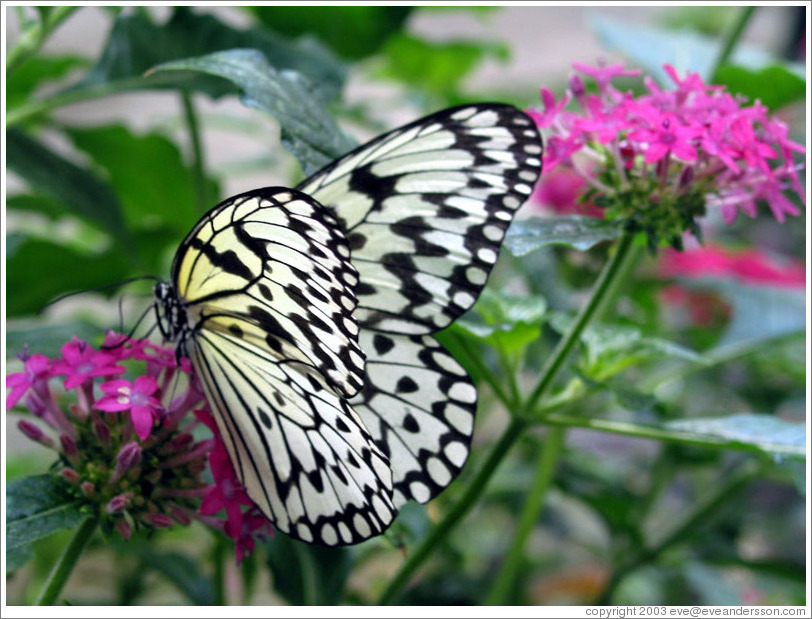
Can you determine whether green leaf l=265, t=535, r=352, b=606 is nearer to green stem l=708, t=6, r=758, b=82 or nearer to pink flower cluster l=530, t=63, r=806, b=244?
pink flower cluster l=530, t=63, r=806, b=244

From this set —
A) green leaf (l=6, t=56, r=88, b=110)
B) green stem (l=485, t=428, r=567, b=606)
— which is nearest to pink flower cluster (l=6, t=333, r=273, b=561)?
green stem (l=485, t=428, r=567, b=606)

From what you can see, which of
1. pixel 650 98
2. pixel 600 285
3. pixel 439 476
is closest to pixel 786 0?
pixel 650 98

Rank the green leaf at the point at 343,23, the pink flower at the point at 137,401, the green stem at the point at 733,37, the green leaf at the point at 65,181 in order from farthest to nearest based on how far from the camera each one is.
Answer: the green leaf at the point at 343,23 → the green stem at the point at 733,37 → the green leaf at the point at 65,181 → the pink flower at the point at 137,401

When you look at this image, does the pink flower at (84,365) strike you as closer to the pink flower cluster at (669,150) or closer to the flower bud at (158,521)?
the flower bud at (158,521)

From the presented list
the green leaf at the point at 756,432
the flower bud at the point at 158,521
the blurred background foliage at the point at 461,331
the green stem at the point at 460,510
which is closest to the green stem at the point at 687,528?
the blurred background foliage at the point at 461,331

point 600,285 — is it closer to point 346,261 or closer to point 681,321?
point 346,261

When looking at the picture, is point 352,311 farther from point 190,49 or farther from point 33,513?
point 190,49
